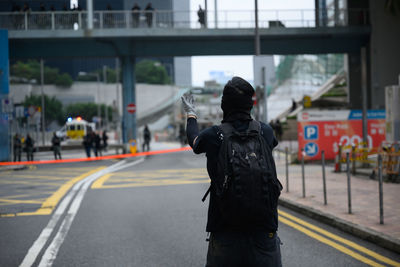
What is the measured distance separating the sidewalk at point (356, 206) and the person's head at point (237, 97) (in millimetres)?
3638

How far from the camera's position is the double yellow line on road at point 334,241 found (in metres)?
5.60

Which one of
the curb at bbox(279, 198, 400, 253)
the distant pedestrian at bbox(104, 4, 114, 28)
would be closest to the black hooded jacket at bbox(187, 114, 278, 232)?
the curb at bbox(279, 198, 400, 253)

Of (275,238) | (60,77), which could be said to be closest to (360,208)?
(275,238)

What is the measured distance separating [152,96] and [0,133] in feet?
Result: 275

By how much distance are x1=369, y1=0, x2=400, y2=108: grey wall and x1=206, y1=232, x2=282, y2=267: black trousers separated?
27341 mm

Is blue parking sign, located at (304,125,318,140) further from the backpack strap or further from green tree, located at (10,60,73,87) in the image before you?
green tree, located at (10,60,73,87)

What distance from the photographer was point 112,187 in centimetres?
1348

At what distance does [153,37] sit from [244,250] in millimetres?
26954

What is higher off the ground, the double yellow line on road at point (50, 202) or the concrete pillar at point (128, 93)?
the concrete pillar at point (128, 93)

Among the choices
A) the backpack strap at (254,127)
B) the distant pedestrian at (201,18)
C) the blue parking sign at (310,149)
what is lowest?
the blue parking sign at (310,149)

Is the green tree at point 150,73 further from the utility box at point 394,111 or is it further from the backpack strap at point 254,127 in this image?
the backpack strap at point 254,127

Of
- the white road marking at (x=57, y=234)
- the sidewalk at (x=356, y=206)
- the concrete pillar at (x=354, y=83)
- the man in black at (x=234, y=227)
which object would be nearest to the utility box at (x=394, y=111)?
the sidewalk at (x=356, y=206)

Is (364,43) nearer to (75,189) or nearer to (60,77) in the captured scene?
(75,189)

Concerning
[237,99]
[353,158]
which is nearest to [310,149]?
[353,158]
